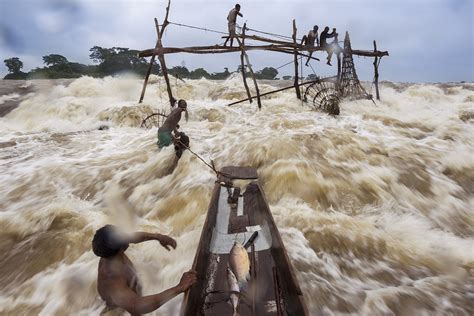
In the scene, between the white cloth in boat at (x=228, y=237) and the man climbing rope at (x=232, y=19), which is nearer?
the white cloth in boat at (x=228, y=237)

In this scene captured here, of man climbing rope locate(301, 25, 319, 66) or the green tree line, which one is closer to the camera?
man climbing rope locate(301, 25, 319, 66)

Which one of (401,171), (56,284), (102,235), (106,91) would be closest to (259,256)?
(102,235)

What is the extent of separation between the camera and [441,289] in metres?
4.54

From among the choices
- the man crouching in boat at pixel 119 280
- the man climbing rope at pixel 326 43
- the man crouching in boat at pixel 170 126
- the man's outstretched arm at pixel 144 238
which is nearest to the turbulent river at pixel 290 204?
the man crouching in boat at pixel 170 126

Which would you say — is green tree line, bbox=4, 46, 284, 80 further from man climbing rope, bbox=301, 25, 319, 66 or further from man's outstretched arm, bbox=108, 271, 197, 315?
man's outstretched arm, bbox=108, 271, 197, 315

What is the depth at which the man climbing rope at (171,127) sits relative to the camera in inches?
363

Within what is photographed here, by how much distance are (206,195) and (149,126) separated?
9192mm

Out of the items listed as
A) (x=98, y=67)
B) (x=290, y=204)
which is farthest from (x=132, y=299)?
(x=98, y=67)

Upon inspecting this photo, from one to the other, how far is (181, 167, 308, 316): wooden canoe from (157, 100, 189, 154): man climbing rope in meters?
4.04

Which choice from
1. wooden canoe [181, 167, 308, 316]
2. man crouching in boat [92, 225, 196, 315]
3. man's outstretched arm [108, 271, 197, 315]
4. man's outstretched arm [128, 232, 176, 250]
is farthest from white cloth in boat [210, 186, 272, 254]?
man's outstretched arm [108, 271, 197, 315]

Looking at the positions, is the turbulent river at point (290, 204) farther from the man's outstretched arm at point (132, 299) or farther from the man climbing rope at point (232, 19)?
the man climbing rope at point (232, 19)

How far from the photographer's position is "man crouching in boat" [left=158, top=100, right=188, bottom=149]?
923 cm

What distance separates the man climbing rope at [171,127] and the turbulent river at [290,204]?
1.46 ft

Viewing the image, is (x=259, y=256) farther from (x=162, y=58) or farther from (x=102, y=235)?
(x=162, y=58)
